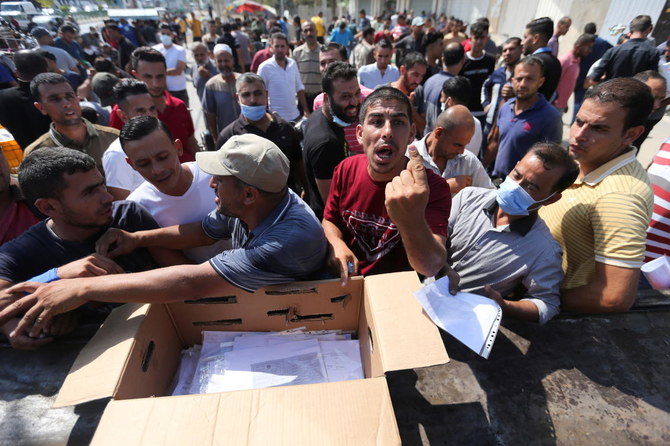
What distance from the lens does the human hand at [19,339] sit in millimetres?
1331

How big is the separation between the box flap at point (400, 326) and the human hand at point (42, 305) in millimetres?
1236

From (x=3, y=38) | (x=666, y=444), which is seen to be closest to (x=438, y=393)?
(x=666, y=444)

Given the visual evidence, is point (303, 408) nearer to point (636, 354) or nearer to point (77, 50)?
point (636, 354)

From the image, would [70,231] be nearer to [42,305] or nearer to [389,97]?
[42,305]

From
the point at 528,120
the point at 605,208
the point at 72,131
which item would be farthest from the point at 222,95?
the point at 605,208

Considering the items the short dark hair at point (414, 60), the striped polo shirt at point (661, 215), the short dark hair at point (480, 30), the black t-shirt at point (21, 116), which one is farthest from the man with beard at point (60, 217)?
the short dark hair at point (480, 30)

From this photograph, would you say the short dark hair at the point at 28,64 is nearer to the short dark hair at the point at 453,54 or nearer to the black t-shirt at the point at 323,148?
the black t-shirt at the point at 323,148

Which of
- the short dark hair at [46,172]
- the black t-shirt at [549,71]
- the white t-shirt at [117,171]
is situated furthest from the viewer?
the black t-shirt at [549,71]

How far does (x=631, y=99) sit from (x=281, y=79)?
4.65 meters

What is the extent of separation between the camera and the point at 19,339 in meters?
1.33

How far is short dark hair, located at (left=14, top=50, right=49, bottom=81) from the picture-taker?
374cm

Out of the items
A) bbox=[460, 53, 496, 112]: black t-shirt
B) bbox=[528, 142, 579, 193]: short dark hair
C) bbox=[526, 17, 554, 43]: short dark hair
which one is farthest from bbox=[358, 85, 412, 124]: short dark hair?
bbox=[526, 17, 554, 43]: short dark hair

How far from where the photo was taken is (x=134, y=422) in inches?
39.3

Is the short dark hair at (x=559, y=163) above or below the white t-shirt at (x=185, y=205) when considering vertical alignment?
Answer: above
